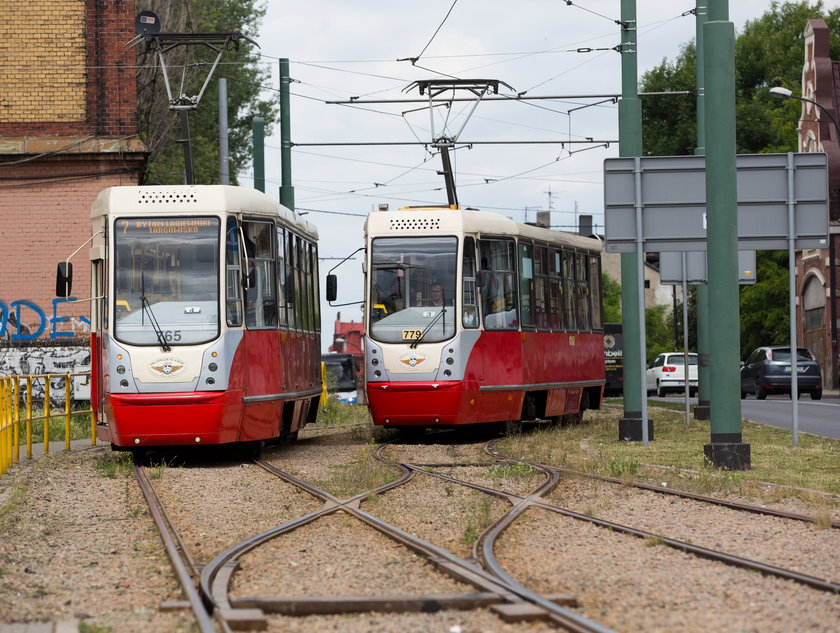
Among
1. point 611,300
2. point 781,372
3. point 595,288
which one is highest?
point 611,300

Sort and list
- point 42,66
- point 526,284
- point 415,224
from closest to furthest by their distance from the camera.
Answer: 1. point 415,224
2. point 526,284
3. point 42,66

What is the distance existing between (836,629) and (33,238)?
77.7ft

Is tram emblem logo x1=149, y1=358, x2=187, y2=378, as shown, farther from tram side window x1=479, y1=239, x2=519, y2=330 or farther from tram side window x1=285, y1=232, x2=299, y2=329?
tram side window x1=479, y1=239, x2=519, y2=330

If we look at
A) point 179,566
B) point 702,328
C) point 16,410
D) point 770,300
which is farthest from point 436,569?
point 770,300

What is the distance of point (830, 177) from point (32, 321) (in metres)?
40.7

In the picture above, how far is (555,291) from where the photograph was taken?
78.7 feet

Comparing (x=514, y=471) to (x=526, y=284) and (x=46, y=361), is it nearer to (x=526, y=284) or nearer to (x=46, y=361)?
(x=526, y=284)

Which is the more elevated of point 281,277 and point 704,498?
point 281,277

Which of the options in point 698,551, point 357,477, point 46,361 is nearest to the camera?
point 698,551

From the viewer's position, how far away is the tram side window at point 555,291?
23.7m

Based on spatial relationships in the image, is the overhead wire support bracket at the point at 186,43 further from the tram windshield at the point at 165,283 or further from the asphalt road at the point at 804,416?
the asphalt road at the point at 804,416

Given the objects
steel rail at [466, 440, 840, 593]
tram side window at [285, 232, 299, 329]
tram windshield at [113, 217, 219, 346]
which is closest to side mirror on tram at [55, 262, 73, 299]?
tram windshield at [113, 217, 219, 346]

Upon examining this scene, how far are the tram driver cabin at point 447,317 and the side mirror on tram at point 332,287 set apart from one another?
1.5 inches

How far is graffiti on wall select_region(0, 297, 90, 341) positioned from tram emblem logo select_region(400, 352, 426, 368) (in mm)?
9741
